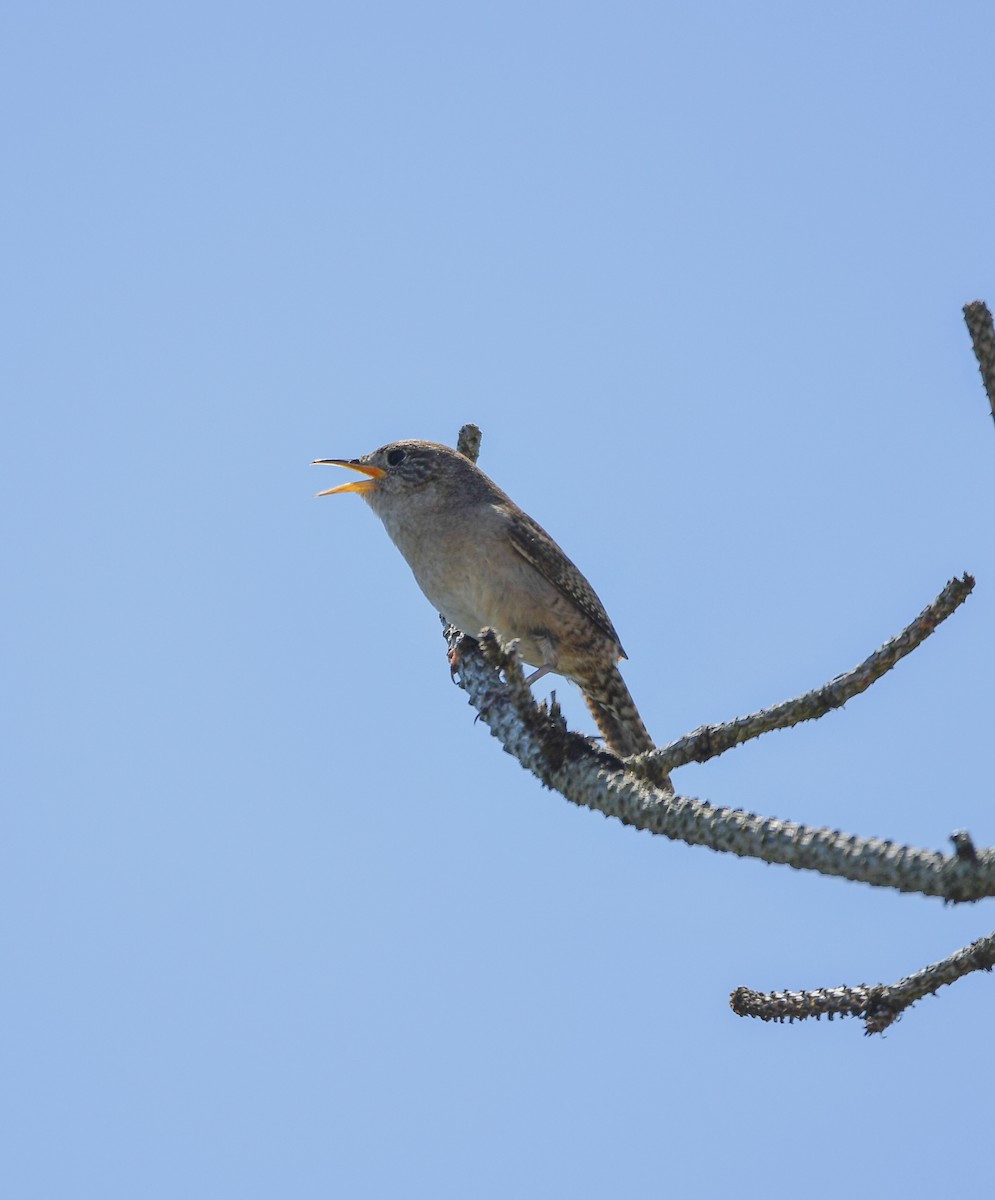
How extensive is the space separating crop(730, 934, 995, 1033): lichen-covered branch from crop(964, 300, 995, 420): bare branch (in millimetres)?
1452

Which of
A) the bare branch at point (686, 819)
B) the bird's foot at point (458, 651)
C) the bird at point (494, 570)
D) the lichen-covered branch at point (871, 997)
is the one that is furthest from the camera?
the bird at point (494, 570)

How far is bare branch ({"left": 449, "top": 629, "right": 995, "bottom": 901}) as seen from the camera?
9.23ft

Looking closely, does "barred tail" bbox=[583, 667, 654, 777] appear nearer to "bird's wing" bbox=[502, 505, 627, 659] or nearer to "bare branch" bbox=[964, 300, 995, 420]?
"bird's wing" bbox=[502, 505, 627, 659]

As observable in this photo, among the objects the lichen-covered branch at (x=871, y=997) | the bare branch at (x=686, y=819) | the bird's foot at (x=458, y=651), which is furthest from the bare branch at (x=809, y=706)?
the bird's foot at (x=458, y=651)

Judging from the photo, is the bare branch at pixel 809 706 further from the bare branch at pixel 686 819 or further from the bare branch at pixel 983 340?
the bare branch at pixel 983 340

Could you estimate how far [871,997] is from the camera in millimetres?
3760

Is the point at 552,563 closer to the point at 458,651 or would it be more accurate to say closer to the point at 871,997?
the point at 458,651

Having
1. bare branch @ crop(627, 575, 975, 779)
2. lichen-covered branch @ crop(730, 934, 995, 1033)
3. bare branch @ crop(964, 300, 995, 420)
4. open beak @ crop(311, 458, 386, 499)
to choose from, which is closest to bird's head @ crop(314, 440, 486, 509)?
open beak @ crop(311, 458, 386, 499)

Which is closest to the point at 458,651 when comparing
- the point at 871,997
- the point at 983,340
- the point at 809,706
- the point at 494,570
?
the point at 494,570

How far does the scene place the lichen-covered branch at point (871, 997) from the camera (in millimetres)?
3592

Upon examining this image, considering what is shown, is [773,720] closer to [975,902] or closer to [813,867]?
[813,867]

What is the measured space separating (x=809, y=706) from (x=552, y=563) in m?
3.47

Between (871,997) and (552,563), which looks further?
(552,563)

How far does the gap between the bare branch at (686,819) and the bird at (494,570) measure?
Result: 1.89 metres
